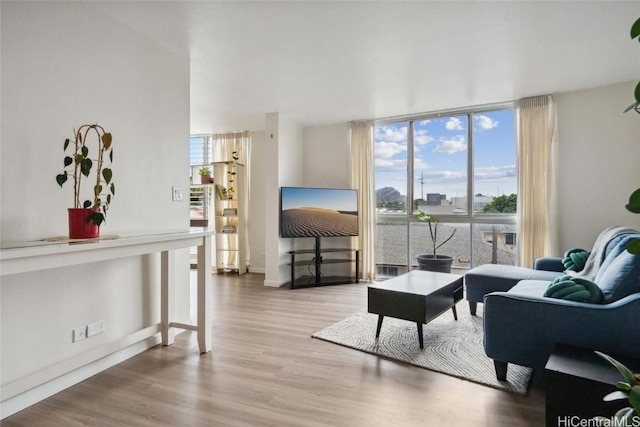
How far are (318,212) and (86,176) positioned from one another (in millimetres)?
3351

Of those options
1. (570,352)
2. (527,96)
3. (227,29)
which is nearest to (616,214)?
(527,96)

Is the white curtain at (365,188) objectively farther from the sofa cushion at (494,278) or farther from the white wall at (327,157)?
the sofa cushion at (494,278)

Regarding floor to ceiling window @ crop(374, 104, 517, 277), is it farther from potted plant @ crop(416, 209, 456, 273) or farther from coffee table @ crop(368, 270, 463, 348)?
coffee table @ crop(368, 270, 463, 348)

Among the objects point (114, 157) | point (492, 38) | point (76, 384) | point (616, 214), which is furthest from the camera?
point (616, 214)

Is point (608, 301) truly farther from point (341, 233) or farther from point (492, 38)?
point (341, 233)

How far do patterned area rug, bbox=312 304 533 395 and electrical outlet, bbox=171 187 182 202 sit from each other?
1702 mm

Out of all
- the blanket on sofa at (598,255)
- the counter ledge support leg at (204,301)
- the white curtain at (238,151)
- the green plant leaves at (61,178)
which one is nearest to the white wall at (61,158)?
the green plant leaves at (61,178)

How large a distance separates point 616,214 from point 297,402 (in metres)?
3.97

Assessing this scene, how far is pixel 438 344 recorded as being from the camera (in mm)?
2797

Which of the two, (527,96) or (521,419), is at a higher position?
(527,96)

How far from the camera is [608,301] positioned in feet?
6.35

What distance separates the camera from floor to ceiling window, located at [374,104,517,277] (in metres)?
4.59

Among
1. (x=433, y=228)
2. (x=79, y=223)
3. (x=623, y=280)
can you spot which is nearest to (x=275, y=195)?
(x=433, y=228)

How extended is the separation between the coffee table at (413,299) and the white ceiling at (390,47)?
2.03 m
